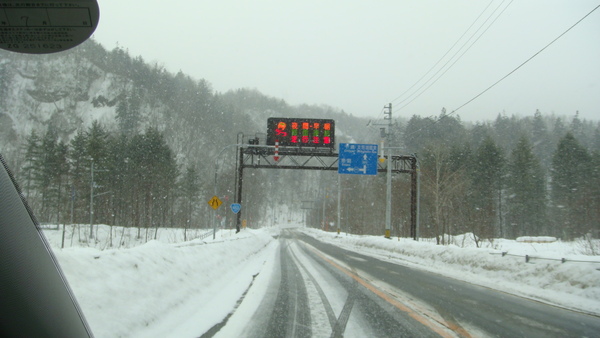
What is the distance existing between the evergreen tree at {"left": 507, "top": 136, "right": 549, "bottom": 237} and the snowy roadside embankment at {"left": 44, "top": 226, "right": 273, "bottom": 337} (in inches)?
2257

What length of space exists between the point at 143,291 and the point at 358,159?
2466 centimetres

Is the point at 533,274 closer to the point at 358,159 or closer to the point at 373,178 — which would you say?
the point at 358,159

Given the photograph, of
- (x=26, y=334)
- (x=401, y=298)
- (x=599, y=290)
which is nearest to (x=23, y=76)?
(x=26, y=334)

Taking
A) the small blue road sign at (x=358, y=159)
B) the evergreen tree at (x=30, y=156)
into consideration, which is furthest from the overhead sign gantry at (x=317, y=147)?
the evergreen tree at (x=30, y=156)

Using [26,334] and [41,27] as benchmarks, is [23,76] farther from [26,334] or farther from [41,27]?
[26,334]

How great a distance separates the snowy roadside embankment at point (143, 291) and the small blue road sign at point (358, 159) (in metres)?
20.6

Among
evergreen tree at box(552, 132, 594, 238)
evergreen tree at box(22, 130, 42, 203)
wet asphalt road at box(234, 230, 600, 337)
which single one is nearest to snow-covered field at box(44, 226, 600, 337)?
wet asphalt road at box(234, 230, 600, 337)

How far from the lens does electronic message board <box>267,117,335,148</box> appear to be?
86.7 feet

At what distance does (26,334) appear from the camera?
2.07m

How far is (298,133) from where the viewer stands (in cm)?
2655

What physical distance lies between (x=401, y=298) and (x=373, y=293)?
0.80 metres

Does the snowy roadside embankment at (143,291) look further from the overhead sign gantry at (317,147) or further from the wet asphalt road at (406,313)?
the overhead sign gantry at (317,147)

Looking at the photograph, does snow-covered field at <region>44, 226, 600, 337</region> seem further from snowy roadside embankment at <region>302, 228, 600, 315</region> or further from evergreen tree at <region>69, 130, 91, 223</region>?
evergreen tree at <region>69, 130, 91, 223</region>

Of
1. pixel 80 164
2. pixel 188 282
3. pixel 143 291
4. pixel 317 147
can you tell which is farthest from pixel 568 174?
pixel 80 164
